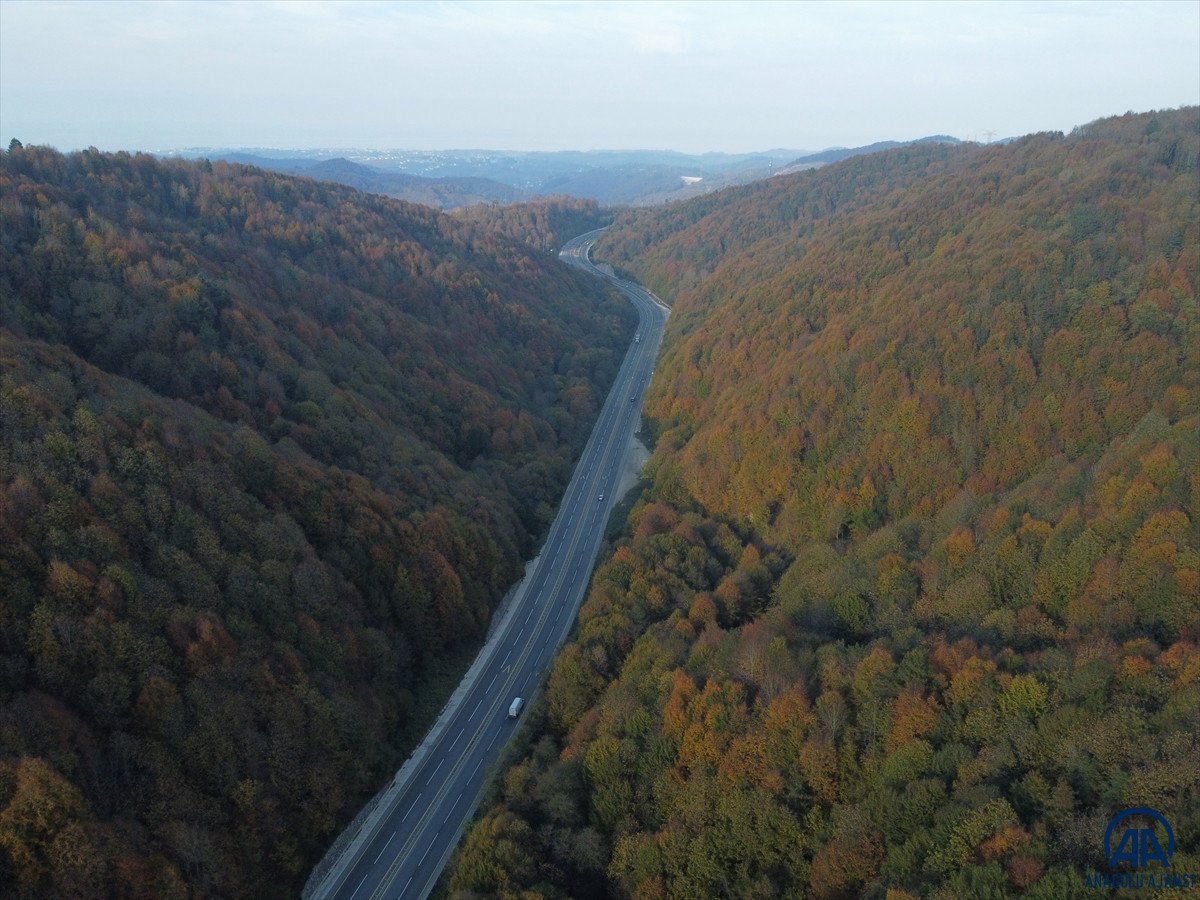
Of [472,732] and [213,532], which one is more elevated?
[213,532]

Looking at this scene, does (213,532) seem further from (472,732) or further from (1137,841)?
(1137,841)

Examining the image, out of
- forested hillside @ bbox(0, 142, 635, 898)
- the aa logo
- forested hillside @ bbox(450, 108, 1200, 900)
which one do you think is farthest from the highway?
the aa logo

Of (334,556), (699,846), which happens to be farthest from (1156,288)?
(334,556)

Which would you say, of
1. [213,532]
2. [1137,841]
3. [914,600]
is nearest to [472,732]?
[213,532]

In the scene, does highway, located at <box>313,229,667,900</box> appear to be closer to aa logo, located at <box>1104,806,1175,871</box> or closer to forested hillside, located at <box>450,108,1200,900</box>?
forested hillside, located at <box>450,108,1200,900</box>

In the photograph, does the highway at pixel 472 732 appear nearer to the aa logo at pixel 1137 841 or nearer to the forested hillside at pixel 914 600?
the forested hillside at pixel 914 600

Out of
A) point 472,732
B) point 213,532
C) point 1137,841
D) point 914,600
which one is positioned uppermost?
point 213,532
